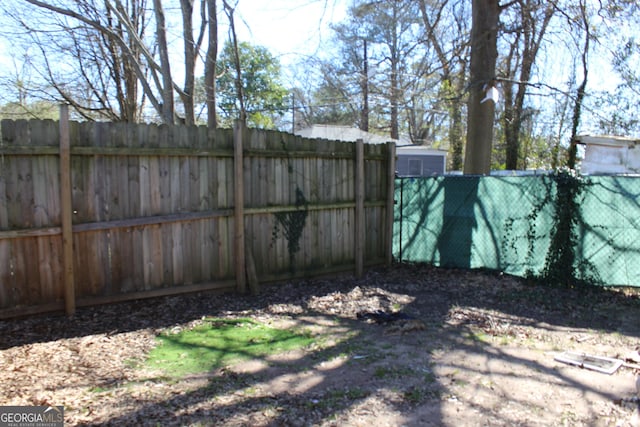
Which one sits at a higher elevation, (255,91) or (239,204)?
(255,91)

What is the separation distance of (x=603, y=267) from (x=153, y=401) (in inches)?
246

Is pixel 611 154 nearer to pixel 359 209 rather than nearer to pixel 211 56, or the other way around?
pixel 359 209

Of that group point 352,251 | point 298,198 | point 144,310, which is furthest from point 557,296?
point 144,310

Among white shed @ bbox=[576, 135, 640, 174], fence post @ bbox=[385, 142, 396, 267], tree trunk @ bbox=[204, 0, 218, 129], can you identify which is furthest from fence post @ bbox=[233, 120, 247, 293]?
white shed @ bbox=[576, 135, 640, 174]

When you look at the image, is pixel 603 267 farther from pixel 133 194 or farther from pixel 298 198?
pixel 133 194

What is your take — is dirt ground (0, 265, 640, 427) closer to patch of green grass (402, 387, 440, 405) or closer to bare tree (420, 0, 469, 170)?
patch of green grass (402, 387, 440, 405)

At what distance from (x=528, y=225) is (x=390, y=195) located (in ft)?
7.10

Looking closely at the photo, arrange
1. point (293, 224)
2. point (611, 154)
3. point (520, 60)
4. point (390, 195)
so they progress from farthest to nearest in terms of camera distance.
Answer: point (520, 60) < point (611, 154) < point (390, 195) < point (293, 224)

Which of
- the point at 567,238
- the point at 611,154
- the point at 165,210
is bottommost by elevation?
the point at 567,238

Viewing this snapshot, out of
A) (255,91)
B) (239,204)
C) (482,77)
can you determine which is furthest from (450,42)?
(255,91)

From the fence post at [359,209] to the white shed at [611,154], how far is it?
8.71 m

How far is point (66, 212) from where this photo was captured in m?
4.72

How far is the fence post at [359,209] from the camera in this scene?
7250 millimetres

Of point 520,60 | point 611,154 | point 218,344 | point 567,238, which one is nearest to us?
point 218,344
